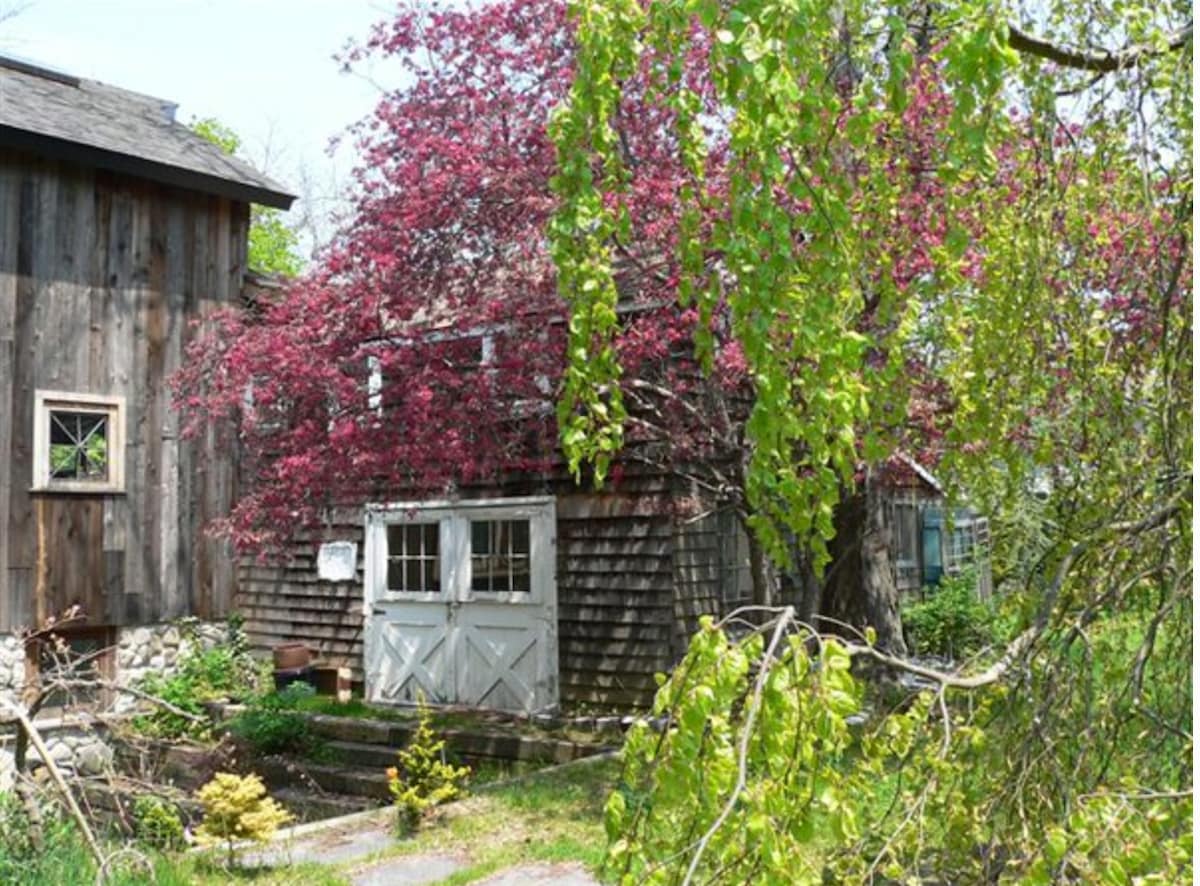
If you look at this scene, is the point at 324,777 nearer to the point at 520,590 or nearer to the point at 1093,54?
the point at 520,590

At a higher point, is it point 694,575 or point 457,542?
point 457,542

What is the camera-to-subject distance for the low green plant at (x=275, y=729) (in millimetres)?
10344

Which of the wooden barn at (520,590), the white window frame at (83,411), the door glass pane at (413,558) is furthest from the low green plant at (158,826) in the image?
the door glass pane at (413,558)

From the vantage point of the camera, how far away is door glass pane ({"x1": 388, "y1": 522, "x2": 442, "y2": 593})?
12.3 meters

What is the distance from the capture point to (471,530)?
1188cm

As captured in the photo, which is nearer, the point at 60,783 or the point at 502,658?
the point at 60,783

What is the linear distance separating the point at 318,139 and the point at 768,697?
1122 inches

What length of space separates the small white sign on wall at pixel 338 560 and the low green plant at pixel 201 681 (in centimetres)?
109

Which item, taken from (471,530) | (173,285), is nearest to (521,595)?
(471,530)

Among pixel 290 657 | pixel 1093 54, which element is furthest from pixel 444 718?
pixel 1093 54

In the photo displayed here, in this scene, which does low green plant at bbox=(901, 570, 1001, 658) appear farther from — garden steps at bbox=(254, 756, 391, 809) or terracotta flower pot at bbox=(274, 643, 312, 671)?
garden steps at bbox=(254, 756, 391, 809)

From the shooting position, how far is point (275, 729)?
10.4 m

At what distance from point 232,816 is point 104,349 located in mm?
6596

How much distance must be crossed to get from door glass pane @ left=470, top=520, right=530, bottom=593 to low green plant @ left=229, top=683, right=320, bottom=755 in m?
2.18
